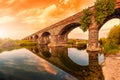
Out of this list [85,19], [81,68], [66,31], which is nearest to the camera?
[81,68]

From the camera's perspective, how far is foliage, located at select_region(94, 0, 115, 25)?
47.2 meters

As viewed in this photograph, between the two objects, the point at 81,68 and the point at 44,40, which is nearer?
the point at 81,68

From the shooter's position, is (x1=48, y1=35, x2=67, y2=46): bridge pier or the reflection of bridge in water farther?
(x1=48, y1=35, x2=67, y2=46): bridge pier

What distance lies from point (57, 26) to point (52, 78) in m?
58.8

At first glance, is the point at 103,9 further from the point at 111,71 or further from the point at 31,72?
the point at 31,72

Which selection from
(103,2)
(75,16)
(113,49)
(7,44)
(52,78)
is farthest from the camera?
(7,44)

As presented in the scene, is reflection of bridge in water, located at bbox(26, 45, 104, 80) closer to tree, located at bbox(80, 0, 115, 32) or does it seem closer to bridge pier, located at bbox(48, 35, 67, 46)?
tree, located at bbox(80, 0, 115, 32)

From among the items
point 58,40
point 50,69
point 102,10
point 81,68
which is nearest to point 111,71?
point 81,68

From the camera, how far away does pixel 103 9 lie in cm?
4750

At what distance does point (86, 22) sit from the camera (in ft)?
171

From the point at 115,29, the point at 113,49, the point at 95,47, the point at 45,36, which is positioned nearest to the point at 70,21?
the point at 95,47

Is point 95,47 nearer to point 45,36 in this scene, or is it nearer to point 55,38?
point 55,38

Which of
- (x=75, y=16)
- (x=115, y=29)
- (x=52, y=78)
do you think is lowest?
(x=52, y=78)

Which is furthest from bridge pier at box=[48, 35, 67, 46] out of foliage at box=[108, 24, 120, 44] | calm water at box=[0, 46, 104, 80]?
calm water at box=[0, 46, 104, 80]
